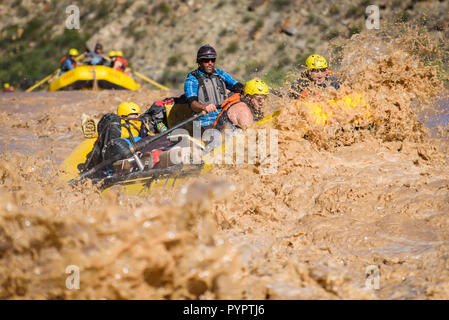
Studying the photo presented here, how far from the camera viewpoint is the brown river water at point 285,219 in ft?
10.6

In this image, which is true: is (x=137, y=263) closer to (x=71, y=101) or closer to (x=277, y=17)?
(x=71, y=101)

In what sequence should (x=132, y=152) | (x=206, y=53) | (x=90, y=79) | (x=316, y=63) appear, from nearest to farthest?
(x=132, y=152) < (x=316, y=63) < (x=206, y=53) < (x=90, y=79)

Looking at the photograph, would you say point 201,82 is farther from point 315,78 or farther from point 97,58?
point 97,58

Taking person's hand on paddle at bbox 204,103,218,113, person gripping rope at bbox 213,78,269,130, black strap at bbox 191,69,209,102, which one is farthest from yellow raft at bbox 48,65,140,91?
person gripping rope at bbox 213,78,269,130

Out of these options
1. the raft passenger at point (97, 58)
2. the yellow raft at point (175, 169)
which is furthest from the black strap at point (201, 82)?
the raft passenger at point (97, 58)

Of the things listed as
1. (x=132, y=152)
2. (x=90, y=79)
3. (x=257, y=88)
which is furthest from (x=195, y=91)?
(x=90, y=79)

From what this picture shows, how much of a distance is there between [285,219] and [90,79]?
10217 mm

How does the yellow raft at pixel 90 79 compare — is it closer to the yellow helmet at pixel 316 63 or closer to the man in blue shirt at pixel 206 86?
the man in blue shirt at pixel 206 86

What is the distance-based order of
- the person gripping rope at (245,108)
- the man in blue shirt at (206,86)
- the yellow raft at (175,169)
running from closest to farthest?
the yellow raft at (175,169) < the person gripping rope at (245,108) < the man in blue shirt at (206,86)

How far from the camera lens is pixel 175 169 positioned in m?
5.52

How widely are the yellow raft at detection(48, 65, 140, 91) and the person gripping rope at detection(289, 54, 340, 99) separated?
8.42 metres

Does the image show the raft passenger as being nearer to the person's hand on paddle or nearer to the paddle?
the paddle

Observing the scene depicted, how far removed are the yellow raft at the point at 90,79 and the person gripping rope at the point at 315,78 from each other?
842 cm

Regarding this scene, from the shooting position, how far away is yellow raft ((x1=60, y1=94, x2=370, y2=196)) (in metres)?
5.50
